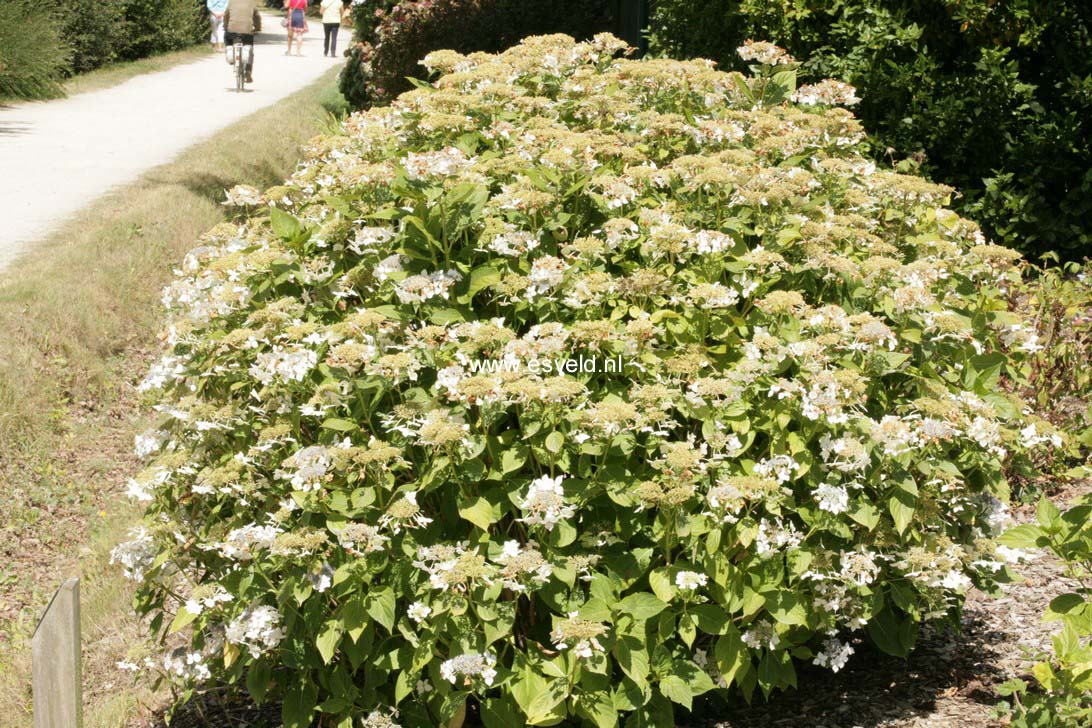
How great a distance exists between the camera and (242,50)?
20.8 meters

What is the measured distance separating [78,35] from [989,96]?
20.2 meters

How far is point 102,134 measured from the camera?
14906 millimetres

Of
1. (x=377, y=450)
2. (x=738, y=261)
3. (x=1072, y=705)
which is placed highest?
(x=738, y=261)

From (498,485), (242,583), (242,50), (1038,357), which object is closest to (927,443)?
(498,485)

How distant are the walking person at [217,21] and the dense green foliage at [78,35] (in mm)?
493

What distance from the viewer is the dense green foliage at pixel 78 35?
17.9m

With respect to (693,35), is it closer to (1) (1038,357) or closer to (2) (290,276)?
(1) (1038,357)

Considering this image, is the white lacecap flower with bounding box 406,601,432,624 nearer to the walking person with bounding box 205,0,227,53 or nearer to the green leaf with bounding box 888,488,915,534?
the green leaf with bounding box 888,488,915,534

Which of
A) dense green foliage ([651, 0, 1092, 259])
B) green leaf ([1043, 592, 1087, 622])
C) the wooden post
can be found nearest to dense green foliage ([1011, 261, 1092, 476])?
dense green foliage ([651, 0, 1092, 259])

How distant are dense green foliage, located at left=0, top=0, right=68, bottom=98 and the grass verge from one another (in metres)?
8.15

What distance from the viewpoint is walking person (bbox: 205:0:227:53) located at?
27.0 meters

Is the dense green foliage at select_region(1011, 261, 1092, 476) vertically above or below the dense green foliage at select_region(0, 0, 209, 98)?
above

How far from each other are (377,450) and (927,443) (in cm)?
158

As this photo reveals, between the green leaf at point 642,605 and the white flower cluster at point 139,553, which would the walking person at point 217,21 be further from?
the green leaf at point 642,605
